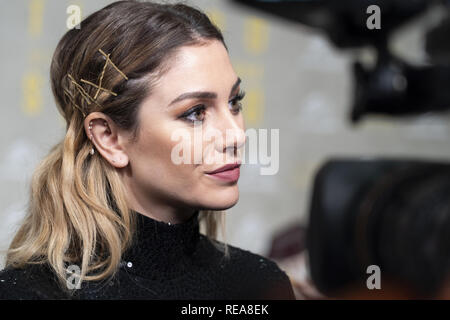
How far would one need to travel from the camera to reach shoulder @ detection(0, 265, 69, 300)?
722mm

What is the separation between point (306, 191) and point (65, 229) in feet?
5.95

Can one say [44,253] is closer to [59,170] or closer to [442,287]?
[59,170]

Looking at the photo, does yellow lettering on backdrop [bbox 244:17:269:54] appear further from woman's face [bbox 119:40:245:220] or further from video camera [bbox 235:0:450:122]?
woman's face [bbox 119:40:245:220]

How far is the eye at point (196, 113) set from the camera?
2.32 feet

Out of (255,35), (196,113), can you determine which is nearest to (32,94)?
(255,35)

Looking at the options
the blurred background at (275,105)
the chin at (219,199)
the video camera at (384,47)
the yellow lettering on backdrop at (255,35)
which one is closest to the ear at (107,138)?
the chin at (219,199)

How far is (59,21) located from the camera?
205 centimetres

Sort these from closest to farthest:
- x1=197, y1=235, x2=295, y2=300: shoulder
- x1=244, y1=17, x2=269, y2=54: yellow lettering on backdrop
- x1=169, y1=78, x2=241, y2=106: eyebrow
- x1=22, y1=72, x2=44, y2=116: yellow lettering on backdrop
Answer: x1=169, y1=78, x2=241, y2=106: eyebrow < x1=197, y1=235, x2=295, y2=300: shoulder < x1=22, y1=72, x2=44, y2=116: yellow lettering on backdrop < x1=244, y1=17, x2=269, y2=54: yellow lettering on backdrop

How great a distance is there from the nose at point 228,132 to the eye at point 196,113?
0.02 metres

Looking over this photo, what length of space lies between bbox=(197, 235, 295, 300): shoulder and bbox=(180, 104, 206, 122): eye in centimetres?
24

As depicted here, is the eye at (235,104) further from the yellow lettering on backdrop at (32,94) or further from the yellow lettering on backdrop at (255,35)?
the yellow lettering on backdrop at (255,35)

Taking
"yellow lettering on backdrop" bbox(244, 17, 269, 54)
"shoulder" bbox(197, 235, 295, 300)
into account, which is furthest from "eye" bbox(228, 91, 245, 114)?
"yellow lettering on backdrop" bbox(244, 17, 269, 54)

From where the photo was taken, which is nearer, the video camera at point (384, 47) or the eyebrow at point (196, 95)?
the eyebrow at point (196, 95)

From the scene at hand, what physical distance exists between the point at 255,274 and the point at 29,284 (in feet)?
1.04
